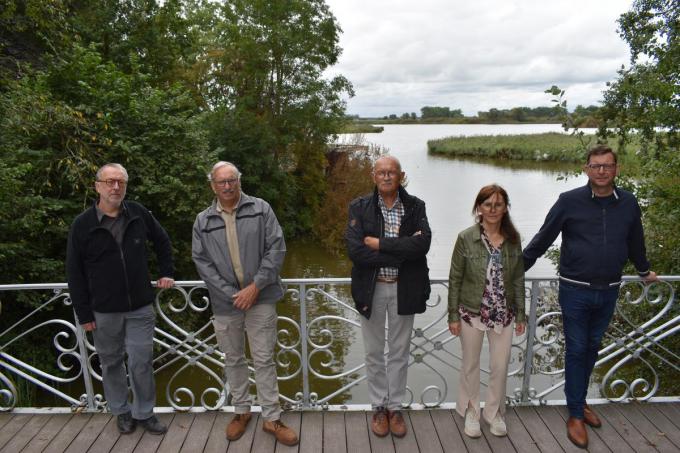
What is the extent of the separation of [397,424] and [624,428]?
155cm

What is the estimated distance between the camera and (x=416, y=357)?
3.62m

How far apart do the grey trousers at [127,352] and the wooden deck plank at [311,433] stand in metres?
1.07

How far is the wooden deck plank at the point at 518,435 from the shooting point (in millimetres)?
3107

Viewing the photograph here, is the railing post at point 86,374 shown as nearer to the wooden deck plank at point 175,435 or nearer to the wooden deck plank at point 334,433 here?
the wooden deck plank at point 175,435

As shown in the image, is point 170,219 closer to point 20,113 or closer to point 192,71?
point 20,113

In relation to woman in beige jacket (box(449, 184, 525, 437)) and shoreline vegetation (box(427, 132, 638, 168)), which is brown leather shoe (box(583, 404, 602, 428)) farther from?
shoreline vegetation (box(427, 132, 638, 168))

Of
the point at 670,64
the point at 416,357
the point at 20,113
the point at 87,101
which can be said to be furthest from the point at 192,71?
the point at 416,357

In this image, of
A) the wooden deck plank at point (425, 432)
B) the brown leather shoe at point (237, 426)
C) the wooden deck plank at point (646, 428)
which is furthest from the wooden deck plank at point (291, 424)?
the wooden deck plank at point (646, 428)

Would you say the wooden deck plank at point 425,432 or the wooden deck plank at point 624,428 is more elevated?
the wooden deck plank at point 425,432

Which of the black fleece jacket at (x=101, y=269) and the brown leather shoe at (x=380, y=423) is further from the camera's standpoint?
the brown leather shoe at (x=380, y=423)

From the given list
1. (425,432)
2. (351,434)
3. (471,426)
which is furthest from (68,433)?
(471,426)

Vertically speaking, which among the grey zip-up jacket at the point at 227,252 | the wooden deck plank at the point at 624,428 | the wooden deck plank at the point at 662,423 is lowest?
the wooden deck plank at the point at 662,423

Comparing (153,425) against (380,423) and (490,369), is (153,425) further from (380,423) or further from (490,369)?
(490,369)

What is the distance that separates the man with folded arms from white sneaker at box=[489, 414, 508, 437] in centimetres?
59
